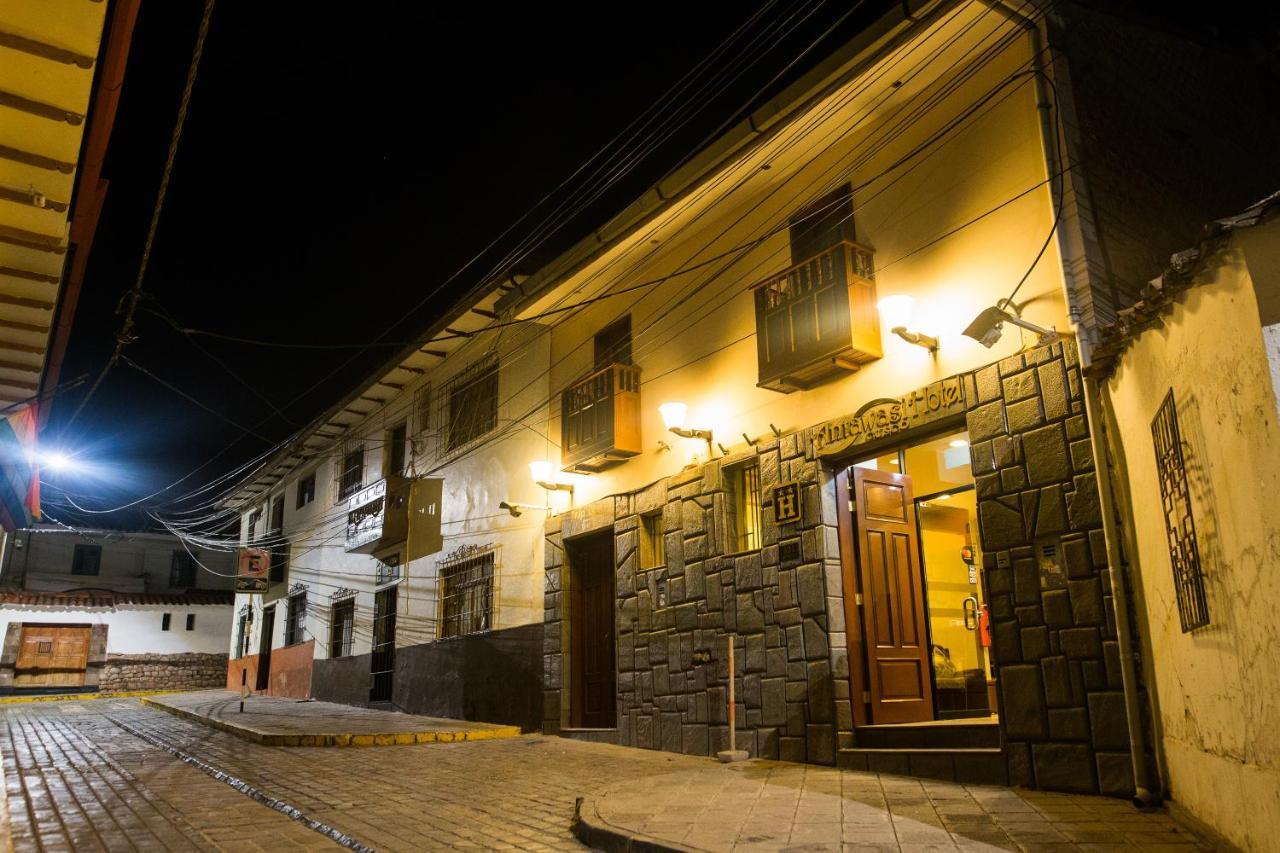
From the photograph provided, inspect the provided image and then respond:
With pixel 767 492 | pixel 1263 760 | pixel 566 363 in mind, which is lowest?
pixel 1263 760

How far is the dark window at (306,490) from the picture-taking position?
984 inches

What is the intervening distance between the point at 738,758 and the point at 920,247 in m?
5.64

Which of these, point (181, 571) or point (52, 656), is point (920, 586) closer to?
point (52, 656)

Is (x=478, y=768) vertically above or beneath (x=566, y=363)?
beneath

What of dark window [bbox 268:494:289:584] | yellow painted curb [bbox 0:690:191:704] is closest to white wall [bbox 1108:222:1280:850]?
dark window [bbox 268:494:289:584]

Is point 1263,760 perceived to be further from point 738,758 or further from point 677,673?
point 677,673

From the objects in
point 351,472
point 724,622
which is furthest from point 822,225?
point 351,472

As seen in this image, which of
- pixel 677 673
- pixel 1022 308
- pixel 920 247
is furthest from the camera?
pixel 677 673

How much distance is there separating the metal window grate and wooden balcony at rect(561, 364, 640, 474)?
7.33m

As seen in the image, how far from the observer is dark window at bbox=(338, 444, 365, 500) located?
2172cm

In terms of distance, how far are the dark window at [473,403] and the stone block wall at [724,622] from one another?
4367 mm

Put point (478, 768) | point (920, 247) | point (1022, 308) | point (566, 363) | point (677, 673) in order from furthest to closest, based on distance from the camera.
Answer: point (566, 363), point (677, 673), point (478, 768), point (920, 247), point (1022, 308)

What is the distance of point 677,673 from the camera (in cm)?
1080

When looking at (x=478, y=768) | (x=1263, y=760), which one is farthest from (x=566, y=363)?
(x=1263, y=760)
